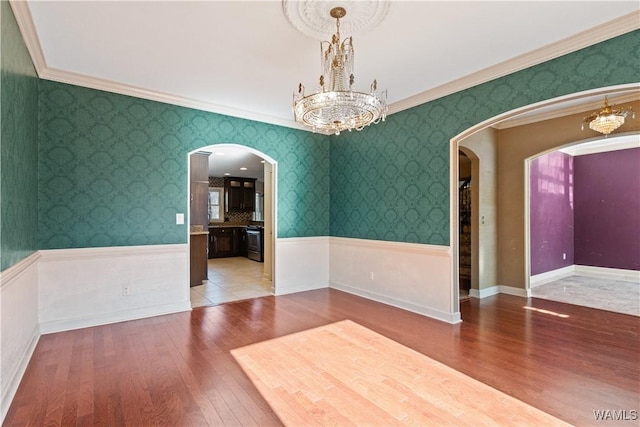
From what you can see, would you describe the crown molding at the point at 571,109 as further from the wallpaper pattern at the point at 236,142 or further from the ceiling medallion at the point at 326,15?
the ceiling medallion at the point at 326,15

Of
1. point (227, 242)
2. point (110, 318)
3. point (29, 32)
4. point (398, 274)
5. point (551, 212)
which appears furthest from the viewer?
point (227, 242)

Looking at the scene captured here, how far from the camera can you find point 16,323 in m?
2.43

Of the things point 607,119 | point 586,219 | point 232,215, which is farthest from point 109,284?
point 586,219

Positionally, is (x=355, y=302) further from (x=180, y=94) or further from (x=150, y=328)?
(x=180, y=94)

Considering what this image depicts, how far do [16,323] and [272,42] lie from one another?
3.20 meters

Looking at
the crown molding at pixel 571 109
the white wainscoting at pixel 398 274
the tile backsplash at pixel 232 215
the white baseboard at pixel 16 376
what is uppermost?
the crown molding at pixel 571 109

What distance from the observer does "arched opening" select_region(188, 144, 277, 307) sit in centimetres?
532

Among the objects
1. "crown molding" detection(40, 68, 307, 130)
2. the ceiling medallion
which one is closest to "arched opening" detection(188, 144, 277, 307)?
"crown molding" detection(40, 68, 307, 130)

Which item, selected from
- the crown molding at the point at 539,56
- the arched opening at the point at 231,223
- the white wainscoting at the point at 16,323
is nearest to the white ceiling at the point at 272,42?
the crown molding at the point at 539,56

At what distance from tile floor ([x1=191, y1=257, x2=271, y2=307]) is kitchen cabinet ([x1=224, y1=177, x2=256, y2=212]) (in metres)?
2.91

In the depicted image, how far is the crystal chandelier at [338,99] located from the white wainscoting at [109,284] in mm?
2834

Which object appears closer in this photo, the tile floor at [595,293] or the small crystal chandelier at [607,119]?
the small crystal chandelier at [607,119]

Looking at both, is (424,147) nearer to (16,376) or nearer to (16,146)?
(16,146)

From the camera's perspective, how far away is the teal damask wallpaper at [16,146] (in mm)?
2115
